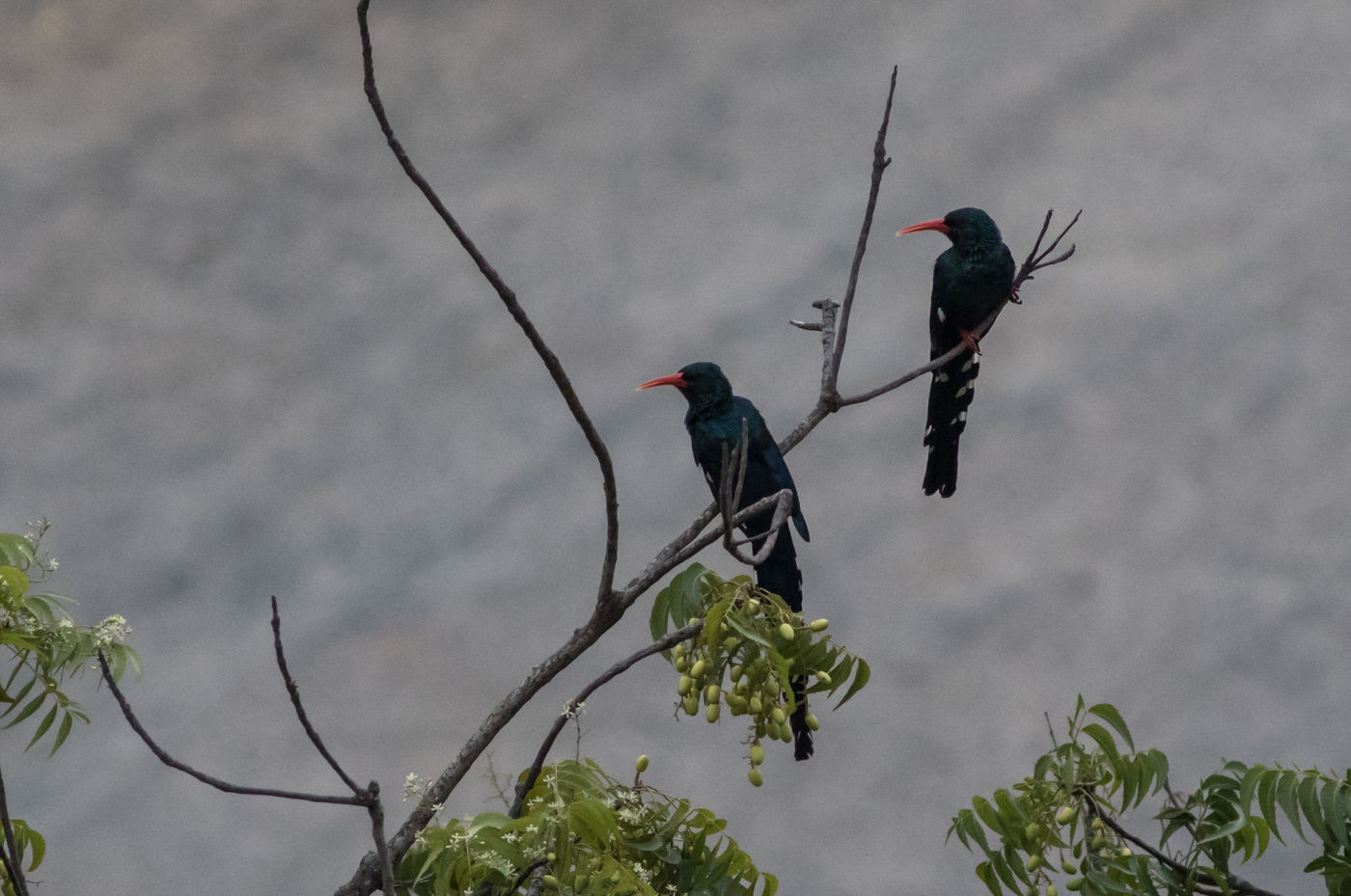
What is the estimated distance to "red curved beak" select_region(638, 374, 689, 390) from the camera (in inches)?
203

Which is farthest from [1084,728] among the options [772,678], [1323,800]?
[772,678]

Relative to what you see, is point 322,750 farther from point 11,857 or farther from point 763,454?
point 763,454

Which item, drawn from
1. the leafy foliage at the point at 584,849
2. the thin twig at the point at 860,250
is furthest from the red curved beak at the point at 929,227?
the leafy foliage at the point at 584,849

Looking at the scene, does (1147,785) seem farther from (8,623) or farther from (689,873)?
(8,623)

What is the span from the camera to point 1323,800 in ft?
10.2

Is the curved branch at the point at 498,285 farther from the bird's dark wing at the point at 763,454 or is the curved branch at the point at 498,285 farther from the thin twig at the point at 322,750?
the bird's dark wing at the point at 763,454

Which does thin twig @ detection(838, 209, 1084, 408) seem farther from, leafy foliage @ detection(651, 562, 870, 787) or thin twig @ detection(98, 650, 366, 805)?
thin twig @ detection(98, 650, 366, 805)

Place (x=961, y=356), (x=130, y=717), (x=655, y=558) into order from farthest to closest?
1. (x=961, y=356)
2. (x=655, y=558)
3. (x=130, y=717)

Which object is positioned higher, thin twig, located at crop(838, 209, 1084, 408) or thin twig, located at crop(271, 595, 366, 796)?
thin twig, located at crop(838, 209, 1084, 408)

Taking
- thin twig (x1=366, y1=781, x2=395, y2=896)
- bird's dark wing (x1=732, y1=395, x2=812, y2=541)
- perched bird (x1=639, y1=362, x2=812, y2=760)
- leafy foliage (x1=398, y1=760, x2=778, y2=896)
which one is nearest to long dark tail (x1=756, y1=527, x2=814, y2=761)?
perched bird (x1=639, y1=362, x2=812, y2=760)

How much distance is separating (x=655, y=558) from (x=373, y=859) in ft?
3.59

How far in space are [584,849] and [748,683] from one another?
51cm

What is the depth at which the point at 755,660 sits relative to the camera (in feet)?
9.41

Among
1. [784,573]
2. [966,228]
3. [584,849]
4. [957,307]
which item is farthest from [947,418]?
[584,849]
